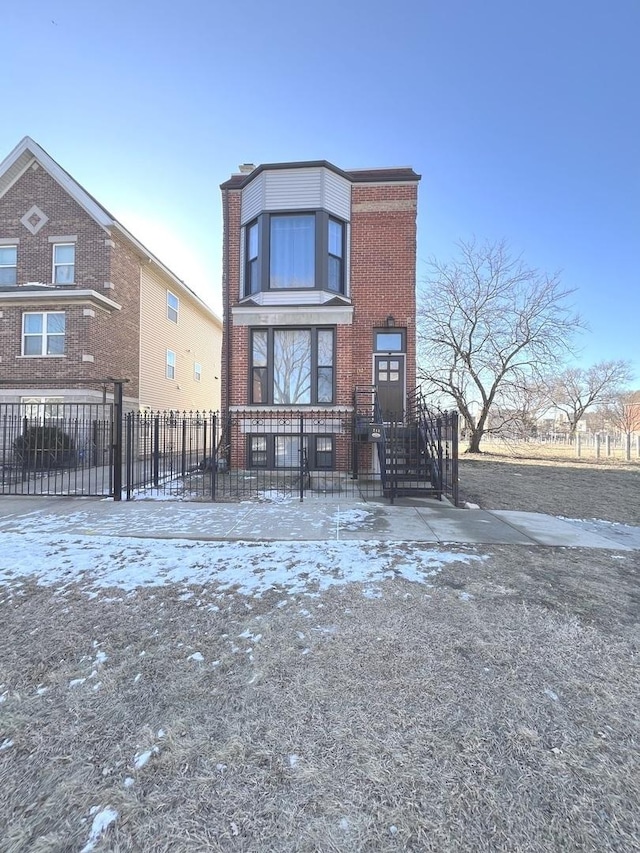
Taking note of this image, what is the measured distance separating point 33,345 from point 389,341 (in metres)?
A: 12.1

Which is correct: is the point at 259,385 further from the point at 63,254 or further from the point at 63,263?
the point at 63,254

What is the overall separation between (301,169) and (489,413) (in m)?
15.1

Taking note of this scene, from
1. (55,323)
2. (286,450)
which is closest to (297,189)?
(286,450)

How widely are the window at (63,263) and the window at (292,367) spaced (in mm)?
8381

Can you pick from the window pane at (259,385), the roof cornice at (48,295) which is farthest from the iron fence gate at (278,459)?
the roof cornice at (48,295)

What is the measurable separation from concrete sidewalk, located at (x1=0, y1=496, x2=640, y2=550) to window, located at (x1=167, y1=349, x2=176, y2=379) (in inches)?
481

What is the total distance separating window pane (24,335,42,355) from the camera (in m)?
13.8

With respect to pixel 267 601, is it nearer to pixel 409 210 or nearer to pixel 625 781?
pixel 625 781

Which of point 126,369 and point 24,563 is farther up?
point 126,369

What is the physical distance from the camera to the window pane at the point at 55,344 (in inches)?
539

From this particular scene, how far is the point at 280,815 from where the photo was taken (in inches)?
60.6

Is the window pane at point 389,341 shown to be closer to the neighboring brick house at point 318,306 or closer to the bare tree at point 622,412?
the neighboring brick house at point 318,306

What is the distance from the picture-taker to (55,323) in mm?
13742

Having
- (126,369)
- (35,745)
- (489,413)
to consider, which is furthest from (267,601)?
(489,413)
